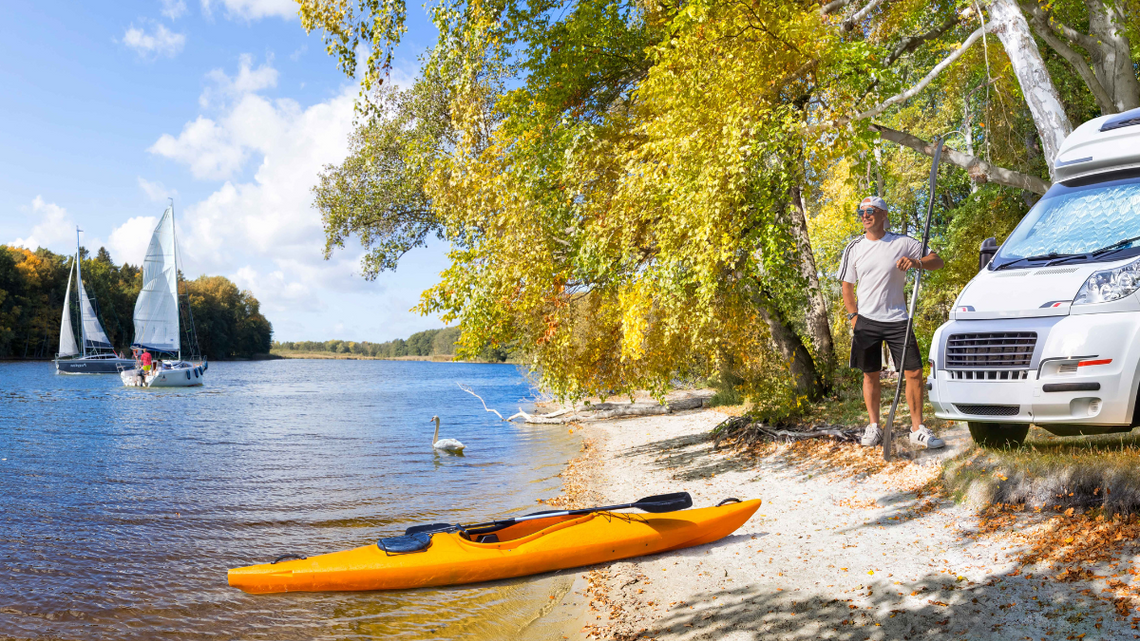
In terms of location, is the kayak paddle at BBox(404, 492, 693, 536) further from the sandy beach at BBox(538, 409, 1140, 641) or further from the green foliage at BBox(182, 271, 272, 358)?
the green foliage at BBox(182, 271, 272, 358)

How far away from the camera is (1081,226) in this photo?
17.2 ft

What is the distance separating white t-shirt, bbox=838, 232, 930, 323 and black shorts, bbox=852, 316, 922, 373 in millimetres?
85

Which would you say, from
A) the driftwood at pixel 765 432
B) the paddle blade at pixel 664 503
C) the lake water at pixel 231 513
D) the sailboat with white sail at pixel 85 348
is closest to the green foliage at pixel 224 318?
the sailboat with white sail at pixel 85 348

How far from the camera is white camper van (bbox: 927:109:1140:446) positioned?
4.29 metres

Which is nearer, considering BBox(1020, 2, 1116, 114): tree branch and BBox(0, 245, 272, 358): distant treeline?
BBox(1020, 2, 1116, 114): tree branch

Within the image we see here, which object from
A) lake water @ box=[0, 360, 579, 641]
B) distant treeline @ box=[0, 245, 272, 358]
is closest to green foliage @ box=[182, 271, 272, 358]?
distant treeline @ box=[0, 245, 272, 358]

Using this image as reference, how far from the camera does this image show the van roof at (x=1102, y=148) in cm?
540

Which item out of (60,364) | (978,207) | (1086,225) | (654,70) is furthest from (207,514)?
(60,364)

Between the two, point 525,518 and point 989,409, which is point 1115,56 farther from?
point 525,518

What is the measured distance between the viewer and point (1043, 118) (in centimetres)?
786

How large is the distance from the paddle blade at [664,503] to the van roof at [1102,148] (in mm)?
4727

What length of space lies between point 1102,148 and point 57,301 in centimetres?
9471

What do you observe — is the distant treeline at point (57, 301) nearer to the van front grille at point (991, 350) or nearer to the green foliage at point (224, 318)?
the green foliage at point (224, 318)

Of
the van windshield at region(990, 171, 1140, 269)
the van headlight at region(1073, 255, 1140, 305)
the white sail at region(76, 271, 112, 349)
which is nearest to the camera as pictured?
the van headlight at region(1073, 255, 1140, 305)
